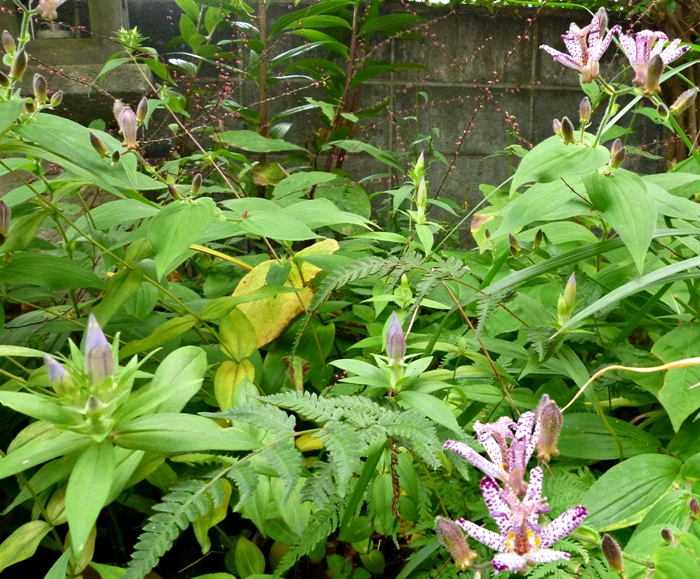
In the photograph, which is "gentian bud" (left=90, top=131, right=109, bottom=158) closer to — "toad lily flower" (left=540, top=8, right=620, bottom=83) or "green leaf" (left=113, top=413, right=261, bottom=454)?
"green leaf" (left=113, top=413, right=261, bottom=454)

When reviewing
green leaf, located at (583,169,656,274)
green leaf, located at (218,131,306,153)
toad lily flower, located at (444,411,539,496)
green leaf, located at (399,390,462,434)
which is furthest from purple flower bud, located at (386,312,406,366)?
green leaf, located at (218,131,306,153)

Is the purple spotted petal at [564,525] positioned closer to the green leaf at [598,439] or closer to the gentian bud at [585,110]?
the green leaf at [598,439]

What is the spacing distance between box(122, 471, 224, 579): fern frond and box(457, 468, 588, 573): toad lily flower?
20cm

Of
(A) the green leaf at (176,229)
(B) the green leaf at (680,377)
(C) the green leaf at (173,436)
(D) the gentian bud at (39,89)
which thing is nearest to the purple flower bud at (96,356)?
(C) the green leaf at (173,436)

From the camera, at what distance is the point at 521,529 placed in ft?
1.29

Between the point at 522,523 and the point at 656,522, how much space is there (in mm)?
207

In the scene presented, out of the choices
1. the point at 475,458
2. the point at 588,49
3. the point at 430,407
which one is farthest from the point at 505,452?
the point at 588,49

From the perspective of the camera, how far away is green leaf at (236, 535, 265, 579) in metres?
0.72

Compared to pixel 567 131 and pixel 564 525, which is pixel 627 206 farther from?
pixel 564 525

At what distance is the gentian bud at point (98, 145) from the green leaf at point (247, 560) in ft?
1.67

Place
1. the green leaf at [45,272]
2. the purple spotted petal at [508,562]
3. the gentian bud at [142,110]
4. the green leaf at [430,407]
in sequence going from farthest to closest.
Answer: the gentian bud at [142,110], the green leaf at [45,272], the green leaf at [430,407], the purple spotted petal at [508,562]

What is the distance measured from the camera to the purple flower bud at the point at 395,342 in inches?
22.3

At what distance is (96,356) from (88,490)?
0.10m

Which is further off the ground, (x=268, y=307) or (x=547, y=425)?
(x=547, y=425)
